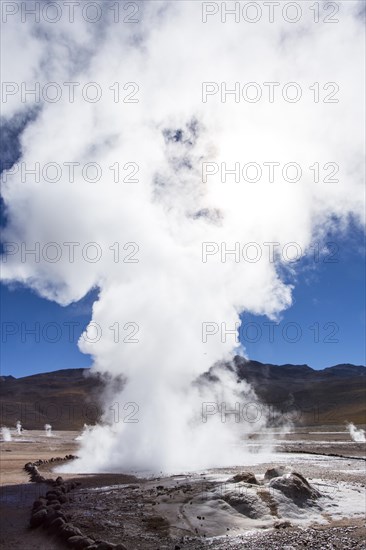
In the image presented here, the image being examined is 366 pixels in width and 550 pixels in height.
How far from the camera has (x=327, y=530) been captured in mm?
11844

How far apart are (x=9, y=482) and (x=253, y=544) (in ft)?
49.0

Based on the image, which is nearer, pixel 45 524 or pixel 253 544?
pixel 253 544

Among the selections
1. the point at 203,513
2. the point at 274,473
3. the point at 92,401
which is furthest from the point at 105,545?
the point at 92,401

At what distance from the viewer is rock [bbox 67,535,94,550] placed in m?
11.0

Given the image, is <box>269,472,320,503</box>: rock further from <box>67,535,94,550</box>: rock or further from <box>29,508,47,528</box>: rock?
<box>29,508,47,528</box>: rock

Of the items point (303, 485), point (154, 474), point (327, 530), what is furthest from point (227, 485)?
point (154, 474)

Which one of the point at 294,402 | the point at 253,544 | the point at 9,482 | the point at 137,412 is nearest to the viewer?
the point at 253,544

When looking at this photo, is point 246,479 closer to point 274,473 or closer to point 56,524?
point 274,473

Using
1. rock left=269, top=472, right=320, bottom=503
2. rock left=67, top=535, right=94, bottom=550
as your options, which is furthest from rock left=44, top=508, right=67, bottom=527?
rock left=269, top=472, right=320, bottom=503

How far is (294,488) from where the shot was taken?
15.1m

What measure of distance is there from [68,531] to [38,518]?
5.97ft

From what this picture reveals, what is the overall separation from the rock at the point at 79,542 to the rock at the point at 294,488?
6494mm

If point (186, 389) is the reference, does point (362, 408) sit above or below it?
below

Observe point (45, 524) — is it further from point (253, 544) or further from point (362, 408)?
point (362, 408)
